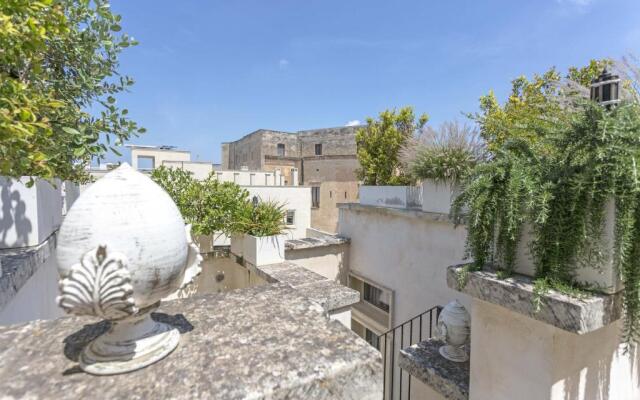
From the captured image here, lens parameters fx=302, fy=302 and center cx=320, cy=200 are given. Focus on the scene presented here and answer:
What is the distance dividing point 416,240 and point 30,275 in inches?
170

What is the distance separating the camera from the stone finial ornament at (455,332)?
7.81 ft

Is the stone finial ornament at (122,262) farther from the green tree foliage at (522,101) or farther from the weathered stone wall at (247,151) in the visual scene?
the weathered stone wall at (247,151)

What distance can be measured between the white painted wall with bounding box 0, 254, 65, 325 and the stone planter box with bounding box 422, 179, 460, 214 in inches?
159

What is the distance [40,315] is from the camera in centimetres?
254

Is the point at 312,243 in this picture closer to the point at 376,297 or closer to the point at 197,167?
the point at 376,297

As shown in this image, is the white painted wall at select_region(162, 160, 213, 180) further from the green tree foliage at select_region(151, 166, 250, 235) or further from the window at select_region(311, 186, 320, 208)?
the green tree foliage at select_region(151, 166, 250, 235)

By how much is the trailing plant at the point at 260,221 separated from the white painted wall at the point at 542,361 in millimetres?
2858

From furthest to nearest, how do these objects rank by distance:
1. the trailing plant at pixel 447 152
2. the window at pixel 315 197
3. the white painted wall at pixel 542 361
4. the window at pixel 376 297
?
the window at pixel 315 197
the window at pixel 376 297
the trailing plant at pixel 447 152
the white painted wall at pixel 542 361

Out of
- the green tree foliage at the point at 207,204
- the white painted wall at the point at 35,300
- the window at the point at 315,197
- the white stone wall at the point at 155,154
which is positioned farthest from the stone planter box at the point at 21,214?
the window at the point at 315,197

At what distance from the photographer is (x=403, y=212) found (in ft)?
15.7

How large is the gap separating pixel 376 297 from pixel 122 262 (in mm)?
5307

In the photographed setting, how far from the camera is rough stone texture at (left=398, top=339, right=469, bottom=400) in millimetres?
2053

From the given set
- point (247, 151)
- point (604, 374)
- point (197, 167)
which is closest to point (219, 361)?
point (604, 374)

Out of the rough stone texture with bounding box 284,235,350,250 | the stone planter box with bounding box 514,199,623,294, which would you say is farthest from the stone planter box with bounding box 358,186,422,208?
the stone planter box with bounding box 514,199,623,294
